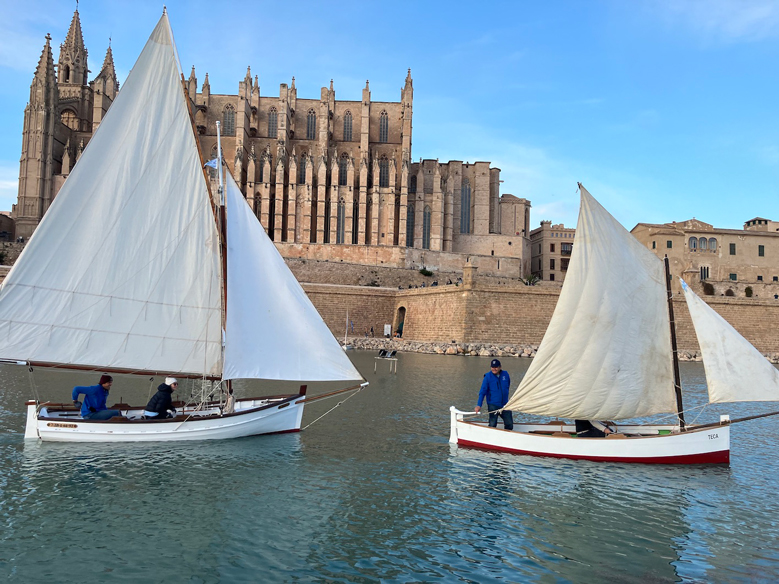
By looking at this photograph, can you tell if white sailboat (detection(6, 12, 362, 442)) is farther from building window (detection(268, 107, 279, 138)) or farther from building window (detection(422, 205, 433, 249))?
building window (detection(268, 107, 279, 138))

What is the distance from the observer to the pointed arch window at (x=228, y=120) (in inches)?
2712

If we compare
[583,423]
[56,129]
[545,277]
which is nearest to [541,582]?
[583,423]

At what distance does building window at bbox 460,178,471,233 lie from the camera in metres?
71.9

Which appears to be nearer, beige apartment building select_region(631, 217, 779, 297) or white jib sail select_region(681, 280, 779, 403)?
white jib sail select_region(681, 280, 779, 403)

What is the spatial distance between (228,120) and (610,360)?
63530 millimetres

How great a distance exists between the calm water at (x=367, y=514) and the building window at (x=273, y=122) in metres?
58.5

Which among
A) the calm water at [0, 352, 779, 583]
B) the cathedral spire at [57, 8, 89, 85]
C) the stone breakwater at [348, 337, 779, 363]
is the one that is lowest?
the calm water at [0, 352, 779, 583]

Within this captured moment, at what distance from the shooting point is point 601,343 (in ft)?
41.1

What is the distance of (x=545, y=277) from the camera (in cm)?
7850

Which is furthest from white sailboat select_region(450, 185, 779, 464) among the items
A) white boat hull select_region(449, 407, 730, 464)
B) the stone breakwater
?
the stone breakwater

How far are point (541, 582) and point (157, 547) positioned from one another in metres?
4.44

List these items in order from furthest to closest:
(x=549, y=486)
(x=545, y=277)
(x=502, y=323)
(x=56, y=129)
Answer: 1. (x=545, y=277)
2. (x=56, y=129)
3. (x=502, y=323)
4. (x=549, y=486)

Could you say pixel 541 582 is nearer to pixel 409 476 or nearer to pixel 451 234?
pixel 409 476

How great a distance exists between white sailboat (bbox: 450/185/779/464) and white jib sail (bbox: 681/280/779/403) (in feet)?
0.44
